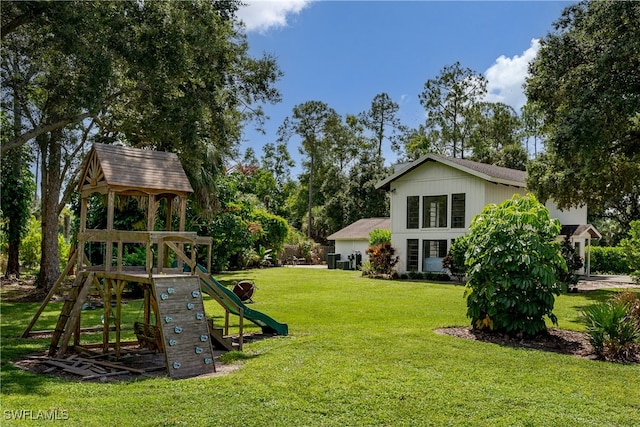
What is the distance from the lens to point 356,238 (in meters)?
34.8

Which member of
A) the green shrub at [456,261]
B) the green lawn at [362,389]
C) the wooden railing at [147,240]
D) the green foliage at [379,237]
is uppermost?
the green foliage at [379,237]

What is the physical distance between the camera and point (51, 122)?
14.2 meters

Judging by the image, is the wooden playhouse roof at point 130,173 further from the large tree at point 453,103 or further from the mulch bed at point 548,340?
the large tree at point 453,103

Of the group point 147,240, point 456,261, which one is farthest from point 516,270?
point 456,261

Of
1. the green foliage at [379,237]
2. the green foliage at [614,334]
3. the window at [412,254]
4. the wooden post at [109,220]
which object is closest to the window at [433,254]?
the window at [412,254]

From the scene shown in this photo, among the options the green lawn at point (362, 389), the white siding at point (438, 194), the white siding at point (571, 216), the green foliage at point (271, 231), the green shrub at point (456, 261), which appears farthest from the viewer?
the green foliage at point (271, 231)

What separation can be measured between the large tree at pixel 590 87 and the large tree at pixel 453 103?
1155 inches

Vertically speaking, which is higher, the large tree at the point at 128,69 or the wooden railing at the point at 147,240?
the large tree at the point at 128,69

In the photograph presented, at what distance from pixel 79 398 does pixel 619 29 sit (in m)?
15.0

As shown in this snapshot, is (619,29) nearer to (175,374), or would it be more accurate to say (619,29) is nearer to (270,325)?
(270,325)

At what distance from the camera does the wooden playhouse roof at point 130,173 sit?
8.81 m

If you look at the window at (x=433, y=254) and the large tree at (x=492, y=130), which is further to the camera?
the large tree at (x=492, y=130)

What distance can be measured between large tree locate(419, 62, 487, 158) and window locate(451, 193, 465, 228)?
23314 mm

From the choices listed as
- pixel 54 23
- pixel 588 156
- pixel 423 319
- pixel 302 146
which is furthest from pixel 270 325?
pixel 302 146
